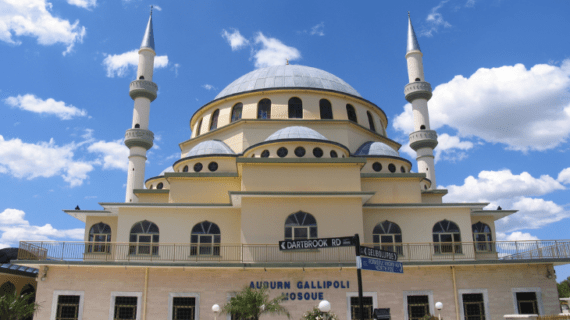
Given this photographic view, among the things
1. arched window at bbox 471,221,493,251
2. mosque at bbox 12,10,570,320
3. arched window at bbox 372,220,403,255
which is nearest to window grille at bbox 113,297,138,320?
mosque at bbox 12,10,570,320

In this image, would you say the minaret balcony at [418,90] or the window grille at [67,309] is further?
the minaret balcony at [418,90]

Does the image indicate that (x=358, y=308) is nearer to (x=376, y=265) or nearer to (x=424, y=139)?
(x=376, y=265)

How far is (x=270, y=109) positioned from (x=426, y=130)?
1097 cm

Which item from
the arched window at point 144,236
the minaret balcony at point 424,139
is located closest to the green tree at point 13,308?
the arched window at point 144,236

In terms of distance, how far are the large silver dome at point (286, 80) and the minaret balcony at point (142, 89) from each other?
14.5 ft

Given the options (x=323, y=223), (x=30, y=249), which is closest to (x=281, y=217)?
(x=323, y=223)

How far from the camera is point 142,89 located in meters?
29.6

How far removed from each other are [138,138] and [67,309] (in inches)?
509

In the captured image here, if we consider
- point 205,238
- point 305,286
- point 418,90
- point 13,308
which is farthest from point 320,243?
point 418,90

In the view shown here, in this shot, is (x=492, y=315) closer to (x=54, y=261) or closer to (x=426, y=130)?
(x=426, y=130)

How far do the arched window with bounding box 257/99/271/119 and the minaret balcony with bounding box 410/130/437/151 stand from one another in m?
10.4

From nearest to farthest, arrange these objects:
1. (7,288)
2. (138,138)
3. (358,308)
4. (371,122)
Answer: (358,308) < (7,288) < (371,122) < (138,138)

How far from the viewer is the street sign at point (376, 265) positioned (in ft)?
31.1

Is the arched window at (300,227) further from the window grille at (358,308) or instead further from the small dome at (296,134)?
the small dome at (296,134)
